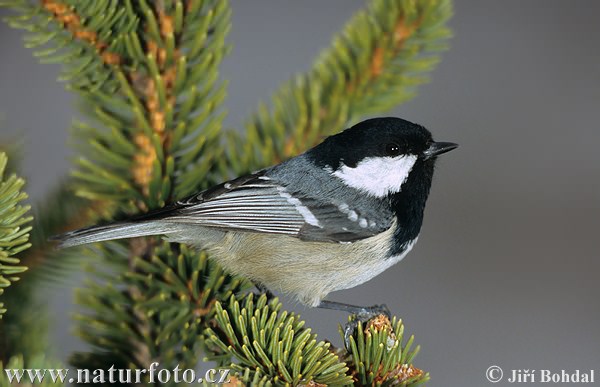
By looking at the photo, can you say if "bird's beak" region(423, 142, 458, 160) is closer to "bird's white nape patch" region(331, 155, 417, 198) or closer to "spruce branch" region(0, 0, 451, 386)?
"bird's white nape patch" region(331, 155, 417, 198)

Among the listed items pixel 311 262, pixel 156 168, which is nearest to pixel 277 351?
pixel 156 168

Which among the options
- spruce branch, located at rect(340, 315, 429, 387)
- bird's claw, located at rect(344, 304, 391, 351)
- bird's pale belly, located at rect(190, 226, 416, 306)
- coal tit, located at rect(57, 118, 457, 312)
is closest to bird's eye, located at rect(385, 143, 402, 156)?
coal tit, located at rect(57, 118, 457, 312)

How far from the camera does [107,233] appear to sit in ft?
2.54

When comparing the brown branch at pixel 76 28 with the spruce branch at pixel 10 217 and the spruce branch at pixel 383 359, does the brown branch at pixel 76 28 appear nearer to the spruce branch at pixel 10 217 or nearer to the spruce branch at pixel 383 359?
the spruce branch at pixel 10 217

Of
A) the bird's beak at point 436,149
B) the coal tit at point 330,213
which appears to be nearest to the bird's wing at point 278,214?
the coal tit at point 330,213

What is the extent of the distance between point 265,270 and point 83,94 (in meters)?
0.35

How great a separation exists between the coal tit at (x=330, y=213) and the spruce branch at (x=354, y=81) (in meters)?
0.03

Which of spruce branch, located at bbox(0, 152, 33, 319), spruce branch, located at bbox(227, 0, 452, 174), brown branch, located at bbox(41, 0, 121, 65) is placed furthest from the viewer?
spruce branch, located at bbox(227, 0, 452, 174)

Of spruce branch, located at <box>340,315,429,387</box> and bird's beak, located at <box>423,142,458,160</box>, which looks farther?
bird's beak, located at <box>423,142,458,160</box>

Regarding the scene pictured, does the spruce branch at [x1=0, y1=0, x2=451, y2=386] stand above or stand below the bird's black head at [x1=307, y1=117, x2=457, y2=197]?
below

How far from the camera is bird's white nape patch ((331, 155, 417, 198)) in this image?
3.26 feet

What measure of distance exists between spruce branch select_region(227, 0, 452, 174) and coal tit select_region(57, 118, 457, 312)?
32 millimetres

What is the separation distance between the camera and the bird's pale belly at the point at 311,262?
0.97 m

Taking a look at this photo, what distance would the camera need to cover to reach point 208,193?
0.87 metres
